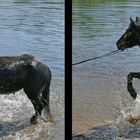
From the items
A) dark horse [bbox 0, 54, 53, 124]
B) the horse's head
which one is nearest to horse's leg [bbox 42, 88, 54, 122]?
dark horse [bbox 0, 54, 53, 124]

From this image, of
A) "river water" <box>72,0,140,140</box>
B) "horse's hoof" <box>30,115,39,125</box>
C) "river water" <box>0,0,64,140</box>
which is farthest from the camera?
"horse's hoof" <box>30,115,39,125</box>

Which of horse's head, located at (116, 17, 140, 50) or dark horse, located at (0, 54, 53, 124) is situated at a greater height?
horse's head, located at (116, 17, 140, 50)

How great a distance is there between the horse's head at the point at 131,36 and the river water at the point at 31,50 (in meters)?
0.79

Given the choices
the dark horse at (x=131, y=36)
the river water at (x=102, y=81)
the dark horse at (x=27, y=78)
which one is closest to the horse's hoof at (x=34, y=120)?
the dark horse at (x=27, y=78)

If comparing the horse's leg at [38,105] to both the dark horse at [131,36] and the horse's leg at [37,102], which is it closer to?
the horse's leg at [37,102]

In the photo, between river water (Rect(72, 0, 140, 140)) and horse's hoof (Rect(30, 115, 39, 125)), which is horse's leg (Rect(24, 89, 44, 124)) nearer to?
horse's hoof (Rect(30, 115, 39, 125))

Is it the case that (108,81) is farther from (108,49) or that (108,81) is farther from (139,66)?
(108,49)

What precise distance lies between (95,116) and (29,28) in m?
6.22

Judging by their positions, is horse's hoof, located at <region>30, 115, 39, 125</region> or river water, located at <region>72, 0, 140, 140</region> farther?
horse's hoof, located at <region>30, 115, 39, 125</region>

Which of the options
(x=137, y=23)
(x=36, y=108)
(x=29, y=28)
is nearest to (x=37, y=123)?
(x=36, y=108)

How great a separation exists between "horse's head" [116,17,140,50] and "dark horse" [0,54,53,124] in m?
0.68

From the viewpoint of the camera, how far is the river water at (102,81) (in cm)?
344

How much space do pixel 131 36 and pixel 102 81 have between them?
1.73 meters

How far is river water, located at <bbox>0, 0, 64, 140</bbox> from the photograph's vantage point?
359cm
